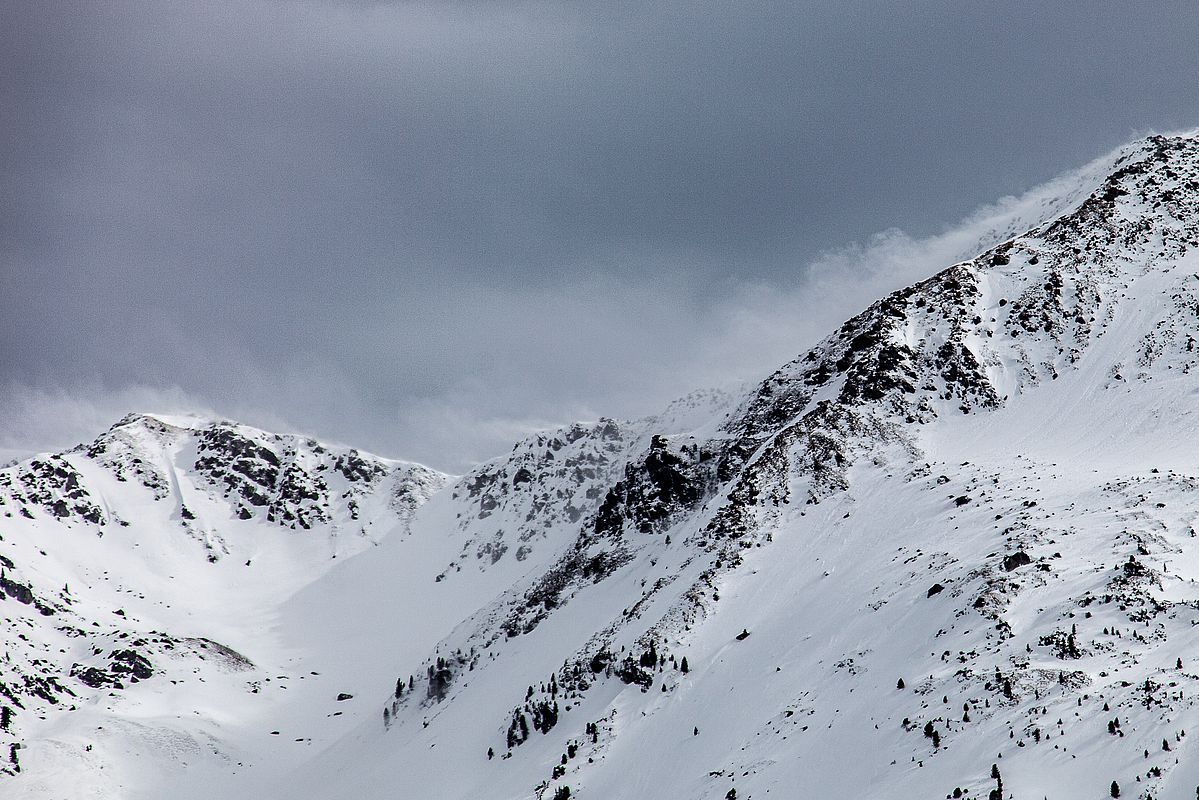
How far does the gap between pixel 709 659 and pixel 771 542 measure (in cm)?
1462

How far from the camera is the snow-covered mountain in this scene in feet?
105

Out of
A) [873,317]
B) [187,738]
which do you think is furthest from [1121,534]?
[187,738]

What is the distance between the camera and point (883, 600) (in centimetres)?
4734

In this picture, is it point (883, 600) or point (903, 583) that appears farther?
point (903, 583)

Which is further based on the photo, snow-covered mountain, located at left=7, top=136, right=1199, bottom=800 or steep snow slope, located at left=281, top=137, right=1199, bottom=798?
snow-covered mountain, located at left=7, top=136, right=1199, bottom=800

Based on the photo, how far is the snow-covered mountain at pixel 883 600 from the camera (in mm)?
32156

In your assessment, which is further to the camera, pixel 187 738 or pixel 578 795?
pixel 187 738

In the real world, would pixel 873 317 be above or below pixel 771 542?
above

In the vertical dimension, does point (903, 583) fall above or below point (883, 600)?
above

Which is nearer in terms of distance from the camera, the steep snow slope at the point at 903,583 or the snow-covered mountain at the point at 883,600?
the steep snow slope at the point at 903,583

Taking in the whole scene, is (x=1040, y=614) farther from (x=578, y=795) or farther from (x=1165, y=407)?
(x=1165, y=407)

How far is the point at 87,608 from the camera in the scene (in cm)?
18388

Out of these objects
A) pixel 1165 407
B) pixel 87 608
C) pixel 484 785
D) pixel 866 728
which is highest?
pixel 87 608

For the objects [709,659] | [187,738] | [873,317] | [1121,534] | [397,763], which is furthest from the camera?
[187,738]
